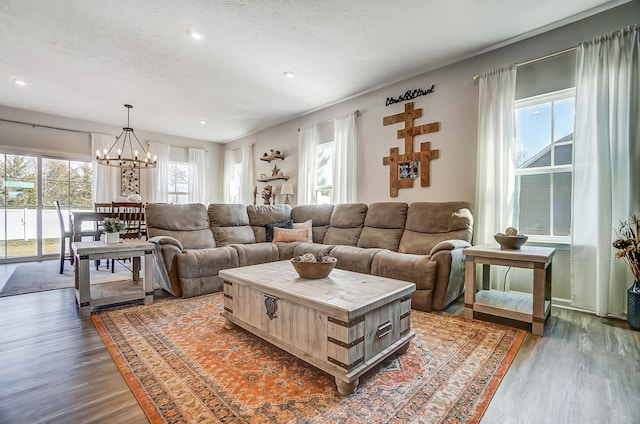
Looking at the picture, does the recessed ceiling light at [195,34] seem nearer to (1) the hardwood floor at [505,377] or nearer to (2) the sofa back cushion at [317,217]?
(2) the sofa back cushion at [317,217]

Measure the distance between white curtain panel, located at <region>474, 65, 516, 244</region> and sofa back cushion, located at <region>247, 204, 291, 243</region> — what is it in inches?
107

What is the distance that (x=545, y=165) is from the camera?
2.89m

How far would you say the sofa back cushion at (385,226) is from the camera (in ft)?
11.5

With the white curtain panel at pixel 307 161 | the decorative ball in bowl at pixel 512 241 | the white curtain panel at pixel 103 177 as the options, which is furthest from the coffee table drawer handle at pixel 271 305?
the white curtain panel at pixel 103 177

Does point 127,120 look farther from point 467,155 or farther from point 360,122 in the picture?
point 467,155

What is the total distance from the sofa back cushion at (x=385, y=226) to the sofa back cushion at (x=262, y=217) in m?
1.41

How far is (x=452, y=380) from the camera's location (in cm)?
155

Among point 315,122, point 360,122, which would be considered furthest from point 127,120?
point 360,122

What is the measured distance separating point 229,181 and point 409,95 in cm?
496

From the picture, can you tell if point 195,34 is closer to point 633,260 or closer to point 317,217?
point 317,217

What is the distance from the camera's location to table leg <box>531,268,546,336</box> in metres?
2.11

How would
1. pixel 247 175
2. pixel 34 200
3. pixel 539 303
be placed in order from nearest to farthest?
pixel 539 303 → pixel 34 200 → pixel 247 175

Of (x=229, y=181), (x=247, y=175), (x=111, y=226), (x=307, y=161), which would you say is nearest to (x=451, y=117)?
(x=307, y=161)

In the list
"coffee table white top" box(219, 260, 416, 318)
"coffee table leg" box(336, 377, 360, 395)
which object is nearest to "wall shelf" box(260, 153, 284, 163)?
"coffee table white top" box(219, 260, 416, 318)
